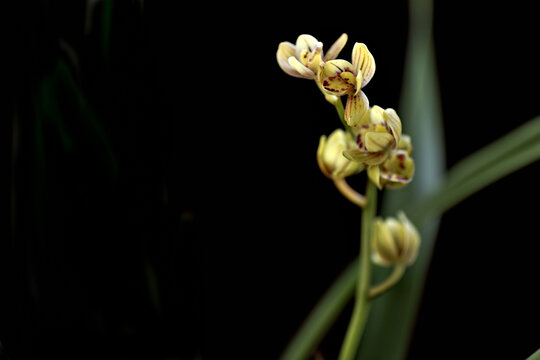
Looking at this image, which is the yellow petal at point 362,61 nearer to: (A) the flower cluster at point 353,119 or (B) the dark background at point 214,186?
(A) the flower cluster at point 353,119

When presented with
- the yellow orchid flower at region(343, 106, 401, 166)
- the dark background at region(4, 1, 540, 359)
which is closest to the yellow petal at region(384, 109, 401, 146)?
the yellow orchid flower at region(343, 106, 401, 166)

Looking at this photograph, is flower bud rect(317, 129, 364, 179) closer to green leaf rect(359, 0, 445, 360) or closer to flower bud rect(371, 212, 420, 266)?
flower bud rect(371, 212, 420, 266)

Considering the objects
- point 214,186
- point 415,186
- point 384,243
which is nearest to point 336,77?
point 384,243

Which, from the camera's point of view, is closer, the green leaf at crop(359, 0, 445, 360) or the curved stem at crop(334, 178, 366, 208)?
the curved stem at crop(334, 178, 366, 208)

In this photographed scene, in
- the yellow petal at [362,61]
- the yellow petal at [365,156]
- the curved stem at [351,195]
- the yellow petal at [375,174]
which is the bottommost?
the curved stem at [351,195]

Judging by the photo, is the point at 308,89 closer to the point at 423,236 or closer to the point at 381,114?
the point at 423,236

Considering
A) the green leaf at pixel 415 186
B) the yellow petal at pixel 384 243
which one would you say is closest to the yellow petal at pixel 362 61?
the yellow petal at pixel 384 243

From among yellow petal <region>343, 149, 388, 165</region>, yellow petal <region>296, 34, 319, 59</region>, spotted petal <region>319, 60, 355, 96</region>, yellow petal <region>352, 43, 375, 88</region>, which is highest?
yellow petal <region>296, 34, 319, 59</region>

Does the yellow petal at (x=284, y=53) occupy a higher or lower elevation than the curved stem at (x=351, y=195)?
higher

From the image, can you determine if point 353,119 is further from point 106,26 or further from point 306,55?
point 106,26
